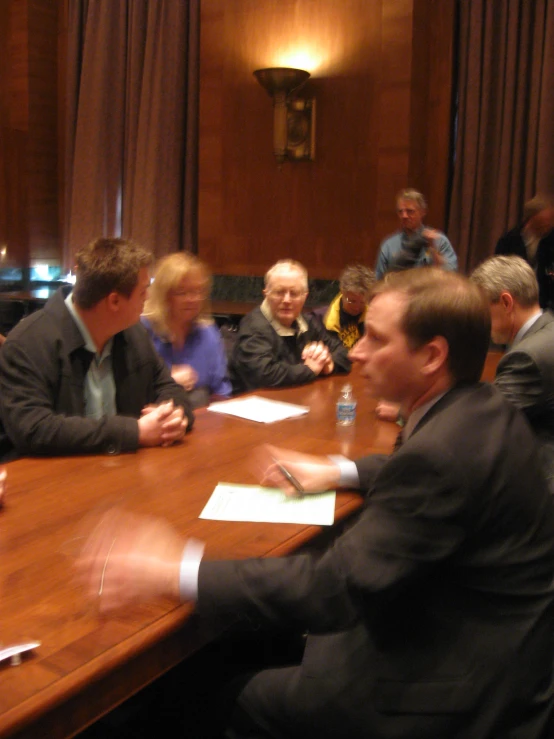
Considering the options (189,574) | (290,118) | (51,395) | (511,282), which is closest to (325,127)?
(290,118)

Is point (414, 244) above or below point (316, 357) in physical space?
above

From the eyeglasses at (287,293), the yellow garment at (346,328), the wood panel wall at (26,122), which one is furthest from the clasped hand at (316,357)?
the wood panel wall at (26,122)

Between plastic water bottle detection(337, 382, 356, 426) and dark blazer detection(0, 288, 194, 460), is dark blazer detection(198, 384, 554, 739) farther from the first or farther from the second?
plastic water bottle detection(337, 382, 356, 426)

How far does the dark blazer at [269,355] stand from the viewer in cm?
333

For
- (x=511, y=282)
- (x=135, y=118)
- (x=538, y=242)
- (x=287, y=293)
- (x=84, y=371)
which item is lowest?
(x=84, y=371)

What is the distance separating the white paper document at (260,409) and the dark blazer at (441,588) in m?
1.42

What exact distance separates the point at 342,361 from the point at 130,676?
255 centimetres

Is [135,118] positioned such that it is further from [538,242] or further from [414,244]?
[538,242]

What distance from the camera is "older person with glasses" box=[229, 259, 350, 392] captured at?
336 cm

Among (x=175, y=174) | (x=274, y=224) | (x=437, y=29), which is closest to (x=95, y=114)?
(x=175, y=174)

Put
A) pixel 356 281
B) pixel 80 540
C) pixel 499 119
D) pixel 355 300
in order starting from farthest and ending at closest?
1. pixel 499 119
2. pixel 355 300
3. pixel 356 281
4. pixel 80 540

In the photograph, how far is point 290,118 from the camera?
20.7 ft

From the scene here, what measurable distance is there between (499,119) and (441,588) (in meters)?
5.28

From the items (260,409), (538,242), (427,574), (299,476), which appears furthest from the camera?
(538,242)
